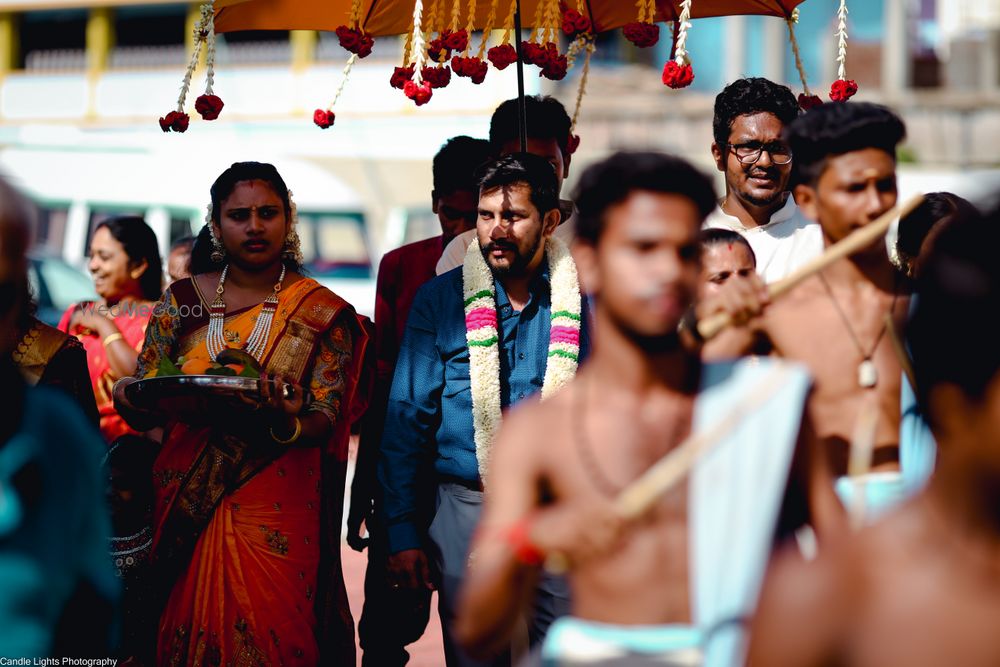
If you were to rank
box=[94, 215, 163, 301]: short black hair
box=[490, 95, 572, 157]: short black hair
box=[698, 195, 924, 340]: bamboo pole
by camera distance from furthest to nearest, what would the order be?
1. box=[94, 215, 163, 301]: short black hair
2. box=[490, 95, 572, 157]: short black hair
3. box=[698, 195, 924, 340]: bamboo pole

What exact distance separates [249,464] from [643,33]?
2.11 meters

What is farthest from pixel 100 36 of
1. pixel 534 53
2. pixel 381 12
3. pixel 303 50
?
pixel 534 53

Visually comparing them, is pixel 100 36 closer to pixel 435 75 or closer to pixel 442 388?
pixel 435 75

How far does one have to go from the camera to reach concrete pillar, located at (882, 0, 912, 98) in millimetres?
24531

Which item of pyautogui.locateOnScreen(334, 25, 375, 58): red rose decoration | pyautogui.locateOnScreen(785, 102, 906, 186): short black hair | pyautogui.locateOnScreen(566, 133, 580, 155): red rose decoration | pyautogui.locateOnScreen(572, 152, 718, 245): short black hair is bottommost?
pyautogui.locateOnScreen(572, 152, 718, 245): short black hair

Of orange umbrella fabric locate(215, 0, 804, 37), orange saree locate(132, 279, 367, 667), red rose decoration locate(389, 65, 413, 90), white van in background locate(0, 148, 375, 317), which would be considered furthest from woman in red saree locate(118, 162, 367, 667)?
white van in background locate(0, 148, 375, 317)

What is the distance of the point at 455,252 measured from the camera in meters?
5.55

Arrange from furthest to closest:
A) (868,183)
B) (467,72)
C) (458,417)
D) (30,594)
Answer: (467,72) → (458,417) → (868,183) → (30,594)

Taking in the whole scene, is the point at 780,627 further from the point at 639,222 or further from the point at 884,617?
the point at 639,222

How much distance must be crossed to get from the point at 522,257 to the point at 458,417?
0.58 m

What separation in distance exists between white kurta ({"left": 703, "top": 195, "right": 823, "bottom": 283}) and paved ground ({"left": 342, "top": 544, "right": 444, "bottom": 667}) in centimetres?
249

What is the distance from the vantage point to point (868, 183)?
334cm

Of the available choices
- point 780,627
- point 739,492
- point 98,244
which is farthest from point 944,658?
point 98,244

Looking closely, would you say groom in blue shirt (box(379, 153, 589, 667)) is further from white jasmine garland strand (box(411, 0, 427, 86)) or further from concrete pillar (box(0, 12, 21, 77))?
concrete pillar (box(0, 12, 21, 77))
